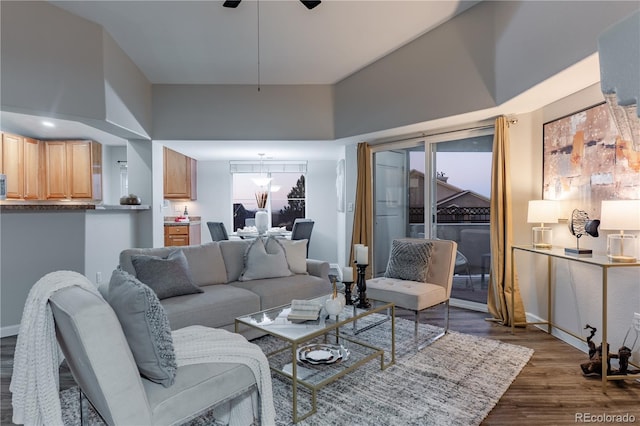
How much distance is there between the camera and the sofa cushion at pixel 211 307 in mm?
2615

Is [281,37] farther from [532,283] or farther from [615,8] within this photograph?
[532,283]

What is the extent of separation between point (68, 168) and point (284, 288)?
515 centimetres

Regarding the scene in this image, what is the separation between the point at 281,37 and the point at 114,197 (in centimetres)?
488

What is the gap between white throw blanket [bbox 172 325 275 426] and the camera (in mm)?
1708

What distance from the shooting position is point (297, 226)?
19.7 feet

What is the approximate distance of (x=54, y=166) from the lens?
606 cm

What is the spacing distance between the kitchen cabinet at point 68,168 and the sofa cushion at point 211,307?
449 centimetres

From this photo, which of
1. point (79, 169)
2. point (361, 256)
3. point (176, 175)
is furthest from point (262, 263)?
point (79, 169)

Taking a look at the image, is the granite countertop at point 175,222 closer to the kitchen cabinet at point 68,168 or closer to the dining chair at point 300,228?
the kitchen cabinet at point 68,168

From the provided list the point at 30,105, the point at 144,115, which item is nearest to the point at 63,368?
the point at 30,105

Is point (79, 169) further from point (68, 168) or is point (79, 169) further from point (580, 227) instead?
point (580, 227)

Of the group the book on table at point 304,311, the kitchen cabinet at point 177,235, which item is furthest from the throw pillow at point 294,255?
the kitchen cabinet at point 177,235

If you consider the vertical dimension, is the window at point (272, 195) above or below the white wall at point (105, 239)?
above

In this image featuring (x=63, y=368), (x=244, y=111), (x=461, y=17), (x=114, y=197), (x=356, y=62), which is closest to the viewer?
(x=63, y=368)
